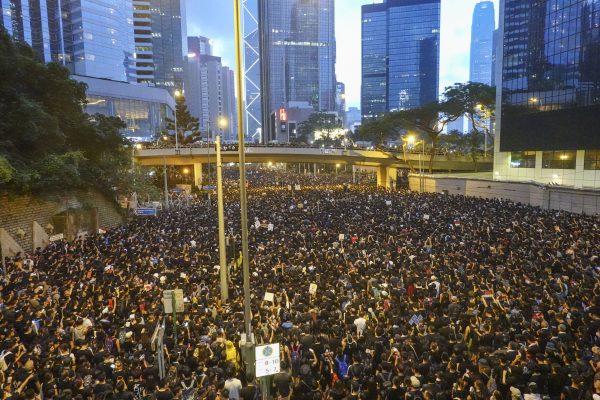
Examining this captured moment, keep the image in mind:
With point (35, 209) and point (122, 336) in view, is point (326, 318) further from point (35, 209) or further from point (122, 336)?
point (35, 209)

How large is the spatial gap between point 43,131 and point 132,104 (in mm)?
62556

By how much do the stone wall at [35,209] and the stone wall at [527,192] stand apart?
97.0 feet

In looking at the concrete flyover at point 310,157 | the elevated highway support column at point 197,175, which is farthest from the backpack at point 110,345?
the elevated highway support column at point 197,175

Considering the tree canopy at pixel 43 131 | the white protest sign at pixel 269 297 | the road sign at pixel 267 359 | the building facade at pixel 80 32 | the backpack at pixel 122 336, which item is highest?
the building facade at pixel 80 32

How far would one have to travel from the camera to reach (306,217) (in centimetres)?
2577

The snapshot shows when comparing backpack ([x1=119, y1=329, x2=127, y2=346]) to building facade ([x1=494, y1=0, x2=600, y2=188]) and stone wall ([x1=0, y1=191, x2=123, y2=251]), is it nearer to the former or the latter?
stone wall ([x1=0, y1=191, x2=123, y2=251])

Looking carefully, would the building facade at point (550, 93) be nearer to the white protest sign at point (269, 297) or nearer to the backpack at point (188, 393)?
the white protest sign at point (269, 297)

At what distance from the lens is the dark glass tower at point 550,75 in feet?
104

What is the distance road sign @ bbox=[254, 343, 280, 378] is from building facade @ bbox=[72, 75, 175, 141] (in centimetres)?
6597

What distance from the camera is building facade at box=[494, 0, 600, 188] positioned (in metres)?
31.8

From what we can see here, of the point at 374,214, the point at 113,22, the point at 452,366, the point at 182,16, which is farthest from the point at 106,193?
the point at 182,16

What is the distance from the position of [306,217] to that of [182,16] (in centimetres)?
16119

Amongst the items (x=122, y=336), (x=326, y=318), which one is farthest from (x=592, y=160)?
(x=122, y=336)

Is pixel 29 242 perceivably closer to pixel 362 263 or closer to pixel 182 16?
pixel 362 263
